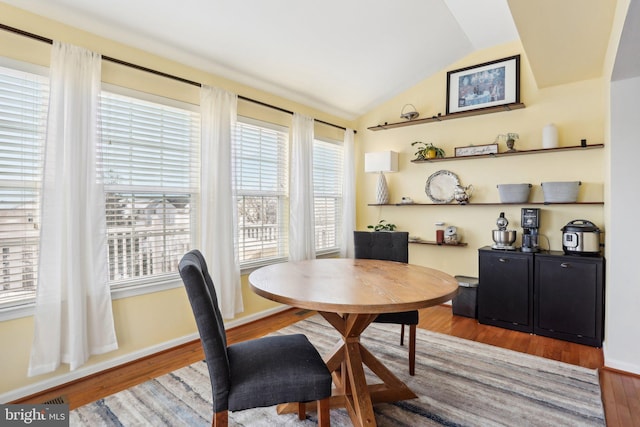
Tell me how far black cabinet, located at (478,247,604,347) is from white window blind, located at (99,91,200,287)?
3049 mm

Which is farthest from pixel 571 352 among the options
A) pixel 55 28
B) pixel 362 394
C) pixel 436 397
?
pixel 55 28

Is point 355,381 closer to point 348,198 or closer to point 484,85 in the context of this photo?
point 348,198

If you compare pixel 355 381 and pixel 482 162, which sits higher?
pixel 482 162

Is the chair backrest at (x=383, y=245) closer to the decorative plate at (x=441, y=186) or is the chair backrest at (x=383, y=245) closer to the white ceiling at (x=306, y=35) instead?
the decorative plate at (x=441, y=186)

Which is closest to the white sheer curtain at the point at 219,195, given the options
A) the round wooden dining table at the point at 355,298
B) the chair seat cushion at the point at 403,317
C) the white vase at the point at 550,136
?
the round wooden dining table at the point at 355,298

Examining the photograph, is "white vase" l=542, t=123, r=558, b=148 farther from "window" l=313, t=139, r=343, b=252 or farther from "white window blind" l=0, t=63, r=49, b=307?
"white window blind" l=0, t=63, r=49, b=307

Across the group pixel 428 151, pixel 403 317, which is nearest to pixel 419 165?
pixel 428 151

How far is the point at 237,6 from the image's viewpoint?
2508mm

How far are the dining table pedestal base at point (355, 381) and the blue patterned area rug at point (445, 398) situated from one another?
60 mm

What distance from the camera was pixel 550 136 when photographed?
340cm

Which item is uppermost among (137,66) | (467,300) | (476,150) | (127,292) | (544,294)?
(137,66)

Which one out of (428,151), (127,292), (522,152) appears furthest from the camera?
(428,151)

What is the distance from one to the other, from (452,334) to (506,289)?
0.76 m

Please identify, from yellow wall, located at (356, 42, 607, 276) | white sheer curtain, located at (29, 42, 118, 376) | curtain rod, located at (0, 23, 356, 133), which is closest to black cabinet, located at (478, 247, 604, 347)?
yellow wall, located at (356, 42, 607, 276)
